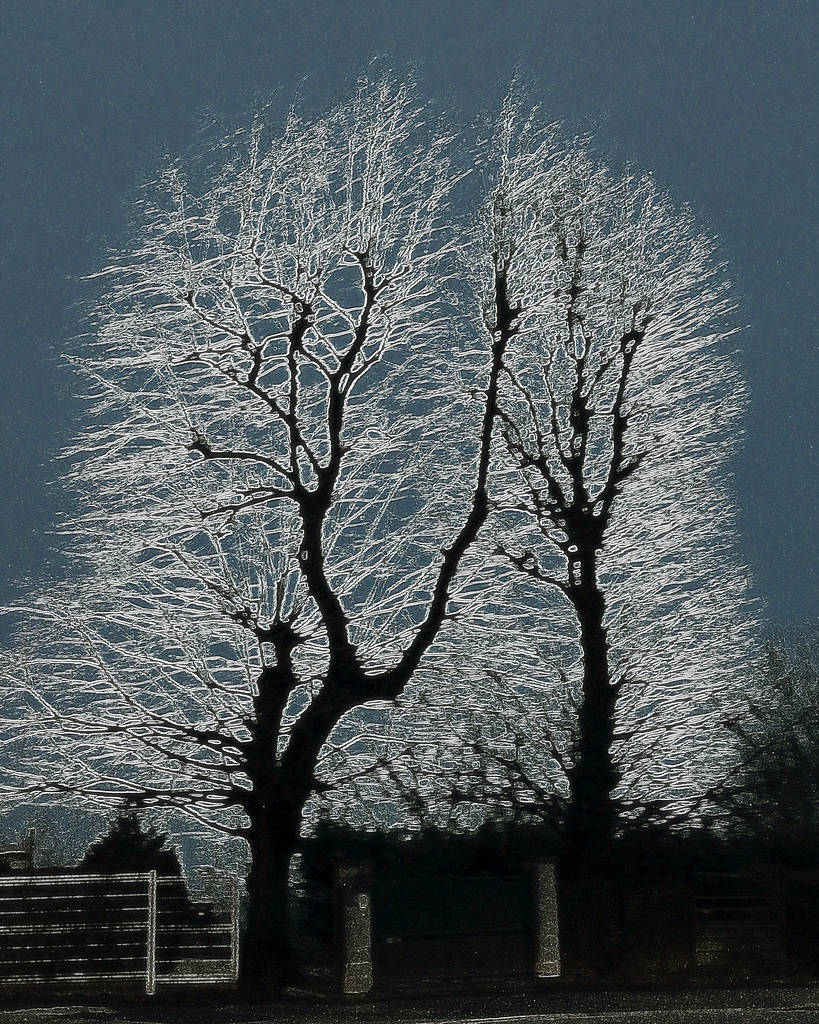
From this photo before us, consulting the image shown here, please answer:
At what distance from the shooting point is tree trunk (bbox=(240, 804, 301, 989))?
9759 mm

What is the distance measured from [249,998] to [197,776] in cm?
188

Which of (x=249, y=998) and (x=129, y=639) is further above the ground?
(x=129, y=639)

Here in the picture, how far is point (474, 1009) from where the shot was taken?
897 centimetres

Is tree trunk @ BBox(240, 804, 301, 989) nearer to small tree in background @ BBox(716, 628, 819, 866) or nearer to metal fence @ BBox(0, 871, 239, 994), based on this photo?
metal fence @ BBox(0, 871, 239, 994)

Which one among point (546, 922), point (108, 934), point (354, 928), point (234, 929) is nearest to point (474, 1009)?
point (354, 928)

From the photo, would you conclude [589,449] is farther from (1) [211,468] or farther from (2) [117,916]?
(2) [117,916]

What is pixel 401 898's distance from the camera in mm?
9992

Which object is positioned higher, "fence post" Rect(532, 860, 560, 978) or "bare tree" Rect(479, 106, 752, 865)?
"bare tree" Rect(479, 106, 752, 865)

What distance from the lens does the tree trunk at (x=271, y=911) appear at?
976cm

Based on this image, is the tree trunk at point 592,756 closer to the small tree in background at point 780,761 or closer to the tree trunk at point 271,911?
the small tree in background at point 780,761

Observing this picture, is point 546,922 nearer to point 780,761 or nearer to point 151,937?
point 780,761

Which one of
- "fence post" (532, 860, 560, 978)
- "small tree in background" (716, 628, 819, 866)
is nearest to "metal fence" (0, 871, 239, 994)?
"fence post" (532, 860, 560, 978)

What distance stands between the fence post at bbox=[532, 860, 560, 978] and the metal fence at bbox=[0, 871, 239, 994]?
2.44 meters

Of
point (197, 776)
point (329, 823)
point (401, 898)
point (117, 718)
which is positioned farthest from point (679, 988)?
point (117, 718)
